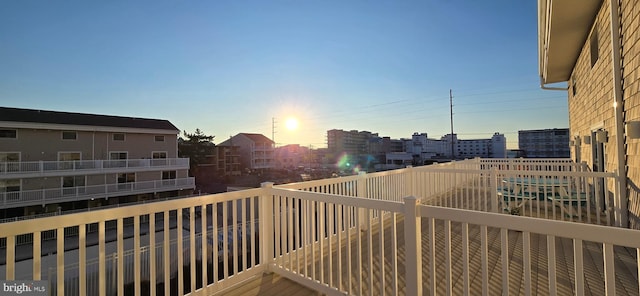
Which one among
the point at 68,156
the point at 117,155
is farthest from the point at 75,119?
the point at 117,155

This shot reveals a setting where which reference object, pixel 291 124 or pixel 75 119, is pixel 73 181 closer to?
pixel 75 119

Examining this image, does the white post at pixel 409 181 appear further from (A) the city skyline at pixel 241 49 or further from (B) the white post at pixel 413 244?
(A) the city skyline at pixel 241 49

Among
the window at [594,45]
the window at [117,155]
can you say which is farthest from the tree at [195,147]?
the window at [594,45]

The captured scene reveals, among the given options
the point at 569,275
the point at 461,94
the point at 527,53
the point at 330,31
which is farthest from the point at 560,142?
the point at 569,275

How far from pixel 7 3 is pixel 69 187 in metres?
10.6

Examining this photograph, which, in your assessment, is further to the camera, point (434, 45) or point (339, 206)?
point (434, 45)

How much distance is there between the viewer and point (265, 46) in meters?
11.4

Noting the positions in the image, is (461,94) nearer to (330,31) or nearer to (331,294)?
(330,31)

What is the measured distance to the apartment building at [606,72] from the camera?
314 cm

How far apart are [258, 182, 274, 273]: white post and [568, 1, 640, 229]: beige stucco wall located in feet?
13.6

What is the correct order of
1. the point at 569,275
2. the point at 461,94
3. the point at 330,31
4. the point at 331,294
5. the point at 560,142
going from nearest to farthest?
the point at 331,294, the point at 569,275, the point at 330,31, the point at 461,94, the point at 560,142

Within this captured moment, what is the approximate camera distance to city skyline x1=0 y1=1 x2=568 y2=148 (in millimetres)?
8344

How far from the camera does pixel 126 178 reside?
18750 millimetres

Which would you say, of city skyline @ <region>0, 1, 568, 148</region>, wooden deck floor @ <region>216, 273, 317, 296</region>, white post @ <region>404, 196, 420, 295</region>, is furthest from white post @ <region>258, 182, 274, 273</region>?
city skyline @ <region>0, 1, 568, 148</region>
